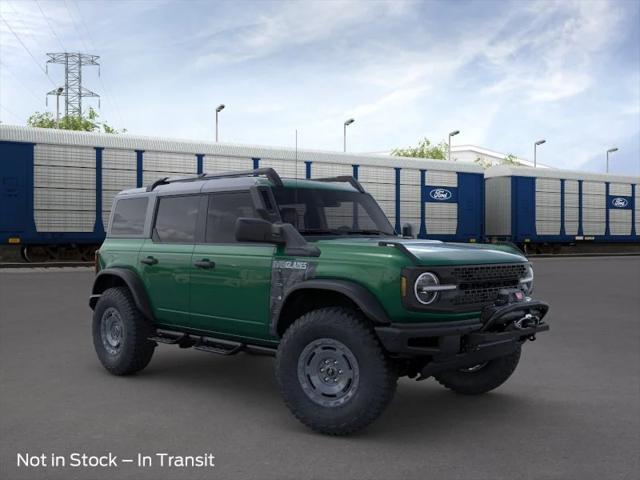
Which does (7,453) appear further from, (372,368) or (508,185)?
(508,185)

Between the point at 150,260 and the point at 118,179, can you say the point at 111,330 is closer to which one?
the point at 150,260

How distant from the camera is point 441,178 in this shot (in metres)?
31.0

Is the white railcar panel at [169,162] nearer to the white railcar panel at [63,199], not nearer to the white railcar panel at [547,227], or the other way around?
the white railcar panel at [63,199]

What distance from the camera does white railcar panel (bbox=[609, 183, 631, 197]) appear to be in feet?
124

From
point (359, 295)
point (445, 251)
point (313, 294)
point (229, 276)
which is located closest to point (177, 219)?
point (229, 276)

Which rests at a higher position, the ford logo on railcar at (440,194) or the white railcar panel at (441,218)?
the ford logo on railcar at (440,194)

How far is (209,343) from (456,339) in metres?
2.46

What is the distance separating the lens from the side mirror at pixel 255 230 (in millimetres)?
5129

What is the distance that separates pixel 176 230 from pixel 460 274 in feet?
9.81

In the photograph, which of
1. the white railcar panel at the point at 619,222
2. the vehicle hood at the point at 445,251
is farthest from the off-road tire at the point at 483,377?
the white railcar panel at the point at 619,222

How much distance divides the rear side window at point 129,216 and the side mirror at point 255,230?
2196 mm

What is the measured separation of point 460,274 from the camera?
485 cm

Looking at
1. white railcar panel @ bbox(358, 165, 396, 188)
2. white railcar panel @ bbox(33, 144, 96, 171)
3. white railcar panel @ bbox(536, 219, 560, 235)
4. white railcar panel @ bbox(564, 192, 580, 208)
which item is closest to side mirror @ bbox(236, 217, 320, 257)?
white railcar panel @ bbox(33, 144, 96, 171)

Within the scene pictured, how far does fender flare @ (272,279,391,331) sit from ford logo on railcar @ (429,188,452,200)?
26.3 metres
